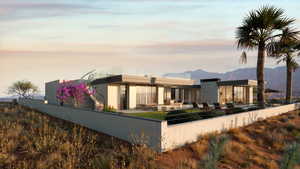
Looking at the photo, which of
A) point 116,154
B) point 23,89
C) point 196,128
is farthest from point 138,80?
point 23,89

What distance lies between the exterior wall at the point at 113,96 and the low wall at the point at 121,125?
5.69 metres

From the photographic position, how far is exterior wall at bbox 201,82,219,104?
2477 centimetres

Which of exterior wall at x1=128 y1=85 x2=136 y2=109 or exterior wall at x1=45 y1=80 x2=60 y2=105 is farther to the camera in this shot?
exterior wall at x1=45 y1=80 x2=60 y2=105

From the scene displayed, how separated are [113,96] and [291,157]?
60.2 ft

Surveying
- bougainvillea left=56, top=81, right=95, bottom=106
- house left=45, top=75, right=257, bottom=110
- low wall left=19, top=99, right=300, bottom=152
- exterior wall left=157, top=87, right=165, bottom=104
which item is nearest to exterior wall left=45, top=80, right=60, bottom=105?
house left=45, top=75, right=257, bottom=110

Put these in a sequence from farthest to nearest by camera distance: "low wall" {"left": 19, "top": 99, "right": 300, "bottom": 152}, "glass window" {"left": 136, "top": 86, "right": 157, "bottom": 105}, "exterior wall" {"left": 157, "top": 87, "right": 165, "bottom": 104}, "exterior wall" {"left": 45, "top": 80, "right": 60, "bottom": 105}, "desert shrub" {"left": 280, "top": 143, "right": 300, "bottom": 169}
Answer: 1. "exterior wall" {"left": 45, "top": 80, "right": 60, "bottom": 105}
2. "exterior wall" {"left": 157, "top": 87, "right": 165, "bottom": 104}
3. "glass window" {"left": 136, "top": 86, "right": 157, "bottom": 105}
4. "low wall" {"left": 19, "top": 99, "right": 300, "bottom": 152}
5. "desert shrub" {"left": 280, "top": 143, "right": 300, "bottom": 169}

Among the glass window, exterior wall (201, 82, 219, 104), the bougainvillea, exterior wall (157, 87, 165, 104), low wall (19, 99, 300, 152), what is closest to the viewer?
low wall (19, 99, 300, 152)

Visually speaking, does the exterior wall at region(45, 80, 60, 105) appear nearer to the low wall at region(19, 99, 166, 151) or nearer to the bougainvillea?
the bougainvillea

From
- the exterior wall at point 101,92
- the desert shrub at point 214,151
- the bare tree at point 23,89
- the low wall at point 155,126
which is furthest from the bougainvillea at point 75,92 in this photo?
the bare tree at point 23,89

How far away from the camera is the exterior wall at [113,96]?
1918 centimetres

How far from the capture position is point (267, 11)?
13.1 metres

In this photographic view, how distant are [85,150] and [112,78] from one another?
11.5 meters

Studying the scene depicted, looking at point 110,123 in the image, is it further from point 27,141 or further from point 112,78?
point 112,78

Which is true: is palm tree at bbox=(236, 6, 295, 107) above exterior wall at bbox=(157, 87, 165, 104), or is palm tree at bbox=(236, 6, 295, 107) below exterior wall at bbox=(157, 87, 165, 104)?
above
